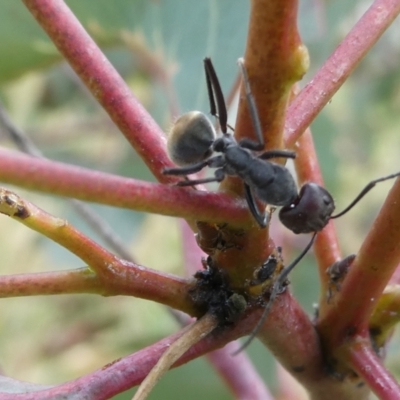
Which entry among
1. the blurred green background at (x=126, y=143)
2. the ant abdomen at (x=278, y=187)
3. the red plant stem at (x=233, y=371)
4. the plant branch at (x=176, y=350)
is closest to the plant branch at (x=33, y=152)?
the red plant stem at (x=233, y=371)

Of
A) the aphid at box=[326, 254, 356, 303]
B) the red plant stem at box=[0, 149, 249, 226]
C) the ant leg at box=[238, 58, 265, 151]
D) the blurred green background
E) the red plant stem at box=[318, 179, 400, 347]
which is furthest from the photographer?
the blurred green background

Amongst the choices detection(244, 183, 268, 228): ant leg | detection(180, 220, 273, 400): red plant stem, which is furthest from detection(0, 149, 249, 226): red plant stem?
detection(180, 220, 273, 400): red plant stem

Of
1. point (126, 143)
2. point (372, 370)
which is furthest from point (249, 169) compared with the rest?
point (126, 143)

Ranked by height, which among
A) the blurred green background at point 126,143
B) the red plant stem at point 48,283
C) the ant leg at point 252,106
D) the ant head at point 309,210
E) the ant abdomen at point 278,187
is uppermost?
the blurred green background at point 126,143

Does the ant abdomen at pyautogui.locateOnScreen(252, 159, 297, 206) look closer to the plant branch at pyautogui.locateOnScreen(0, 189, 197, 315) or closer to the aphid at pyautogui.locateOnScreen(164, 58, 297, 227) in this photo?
the aphid at pyautogui.locateOnScreen(164, 58, 297, 227)

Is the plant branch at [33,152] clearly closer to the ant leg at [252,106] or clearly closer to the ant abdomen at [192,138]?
the ant abdomen at [192,138]

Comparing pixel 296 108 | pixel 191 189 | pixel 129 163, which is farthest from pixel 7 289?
pixel 129 163

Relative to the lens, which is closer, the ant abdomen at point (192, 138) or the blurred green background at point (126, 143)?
the ant abdomen at point (192, 138)

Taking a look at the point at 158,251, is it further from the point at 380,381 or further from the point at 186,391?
the point at 380,381
